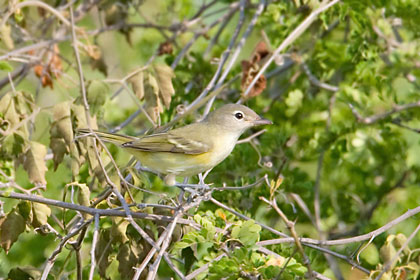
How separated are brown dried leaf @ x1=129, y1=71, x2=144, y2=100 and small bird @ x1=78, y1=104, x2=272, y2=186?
0.24 m

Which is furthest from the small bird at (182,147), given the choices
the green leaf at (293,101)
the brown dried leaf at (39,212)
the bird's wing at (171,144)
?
the green leaf at (293,101)

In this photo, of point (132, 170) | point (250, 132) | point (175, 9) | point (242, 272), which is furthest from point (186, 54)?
point (242, 272)

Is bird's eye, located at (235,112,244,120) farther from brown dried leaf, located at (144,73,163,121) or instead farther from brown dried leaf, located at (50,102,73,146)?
brown dried leaf, located at (50,102,73,146)

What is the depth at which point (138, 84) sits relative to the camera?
355 cm

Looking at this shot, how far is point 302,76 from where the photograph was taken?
504 cm

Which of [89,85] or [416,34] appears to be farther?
[416,34]

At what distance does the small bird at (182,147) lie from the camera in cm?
342

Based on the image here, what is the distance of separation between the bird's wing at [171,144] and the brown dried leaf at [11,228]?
25.8 inches

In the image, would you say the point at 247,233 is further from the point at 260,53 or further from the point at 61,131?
the point at 260,53

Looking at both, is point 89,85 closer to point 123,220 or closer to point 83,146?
point 83,146

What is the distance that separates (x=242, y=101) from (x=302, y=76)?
1.05 meters

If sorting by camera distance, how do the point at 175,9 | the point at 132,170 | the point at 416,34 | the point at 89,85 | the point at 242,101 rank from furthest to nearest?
the point at 175,9
the point at 416,34
the point at 242,101
the point at 89,85
the point at 132,170

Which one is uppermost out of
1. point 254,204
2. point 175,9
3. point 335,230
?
point 175,9

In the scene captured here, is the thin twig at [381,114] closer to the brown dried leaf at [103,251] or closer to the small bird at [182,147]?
the small bird at [182,147]
